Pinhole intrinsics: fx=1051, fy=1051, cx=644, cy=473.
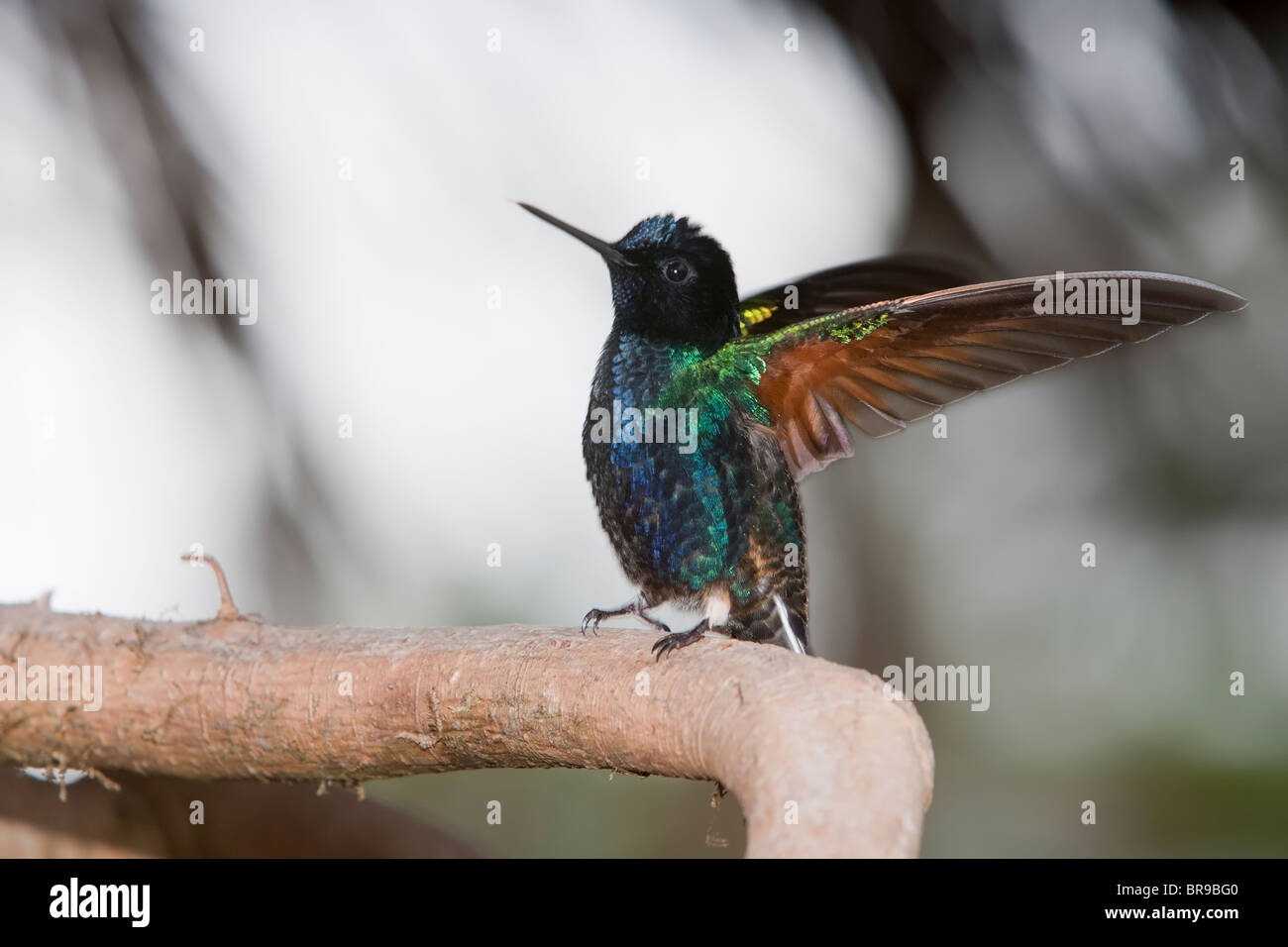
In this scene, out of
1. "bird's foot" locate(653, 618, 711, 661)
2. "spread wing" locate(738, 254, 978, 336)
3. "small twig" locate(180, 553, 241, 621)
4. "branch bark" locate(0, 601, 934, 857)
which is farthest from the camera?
"spread wing" locate(738, 254, 978, 336)

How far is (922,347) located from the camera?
8.07 ft

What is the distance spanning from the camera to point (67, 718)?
2.20 metres

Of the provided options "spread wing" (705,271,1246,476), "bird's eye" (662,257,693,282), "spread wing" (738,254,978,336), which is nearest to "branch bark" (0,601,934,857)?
"spread wing" (705,271,1246,476)

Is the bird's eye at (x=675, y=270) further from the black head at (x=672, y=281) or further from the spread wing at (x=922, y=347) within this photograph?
the spread wing at (x=922, y=347)

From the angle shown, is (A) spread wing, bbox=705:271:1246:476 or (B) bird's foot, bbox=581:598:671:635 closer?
(A) spread wing, bbox=705:271:1246:476

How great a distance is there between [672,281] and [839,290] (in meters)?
0.79

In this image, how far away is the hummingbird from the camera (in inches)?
94.0

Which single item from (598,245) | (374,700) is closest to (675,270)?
(598,245)

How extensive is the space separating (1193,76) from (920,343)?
109 inches

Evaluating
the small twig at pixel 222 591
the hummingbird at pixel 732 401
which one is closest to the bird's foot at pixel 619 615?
the hummingbird at pixel 732 401

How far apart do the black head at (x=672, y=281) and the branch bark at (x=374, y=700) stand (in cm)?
88

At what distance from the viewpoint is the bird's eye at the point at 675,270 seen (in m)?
2.71

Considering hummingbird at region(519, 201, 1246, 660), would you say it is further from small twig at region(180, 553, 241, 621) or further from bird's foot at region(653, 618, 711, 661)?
small twig at region(180, 553, 241, 621)
